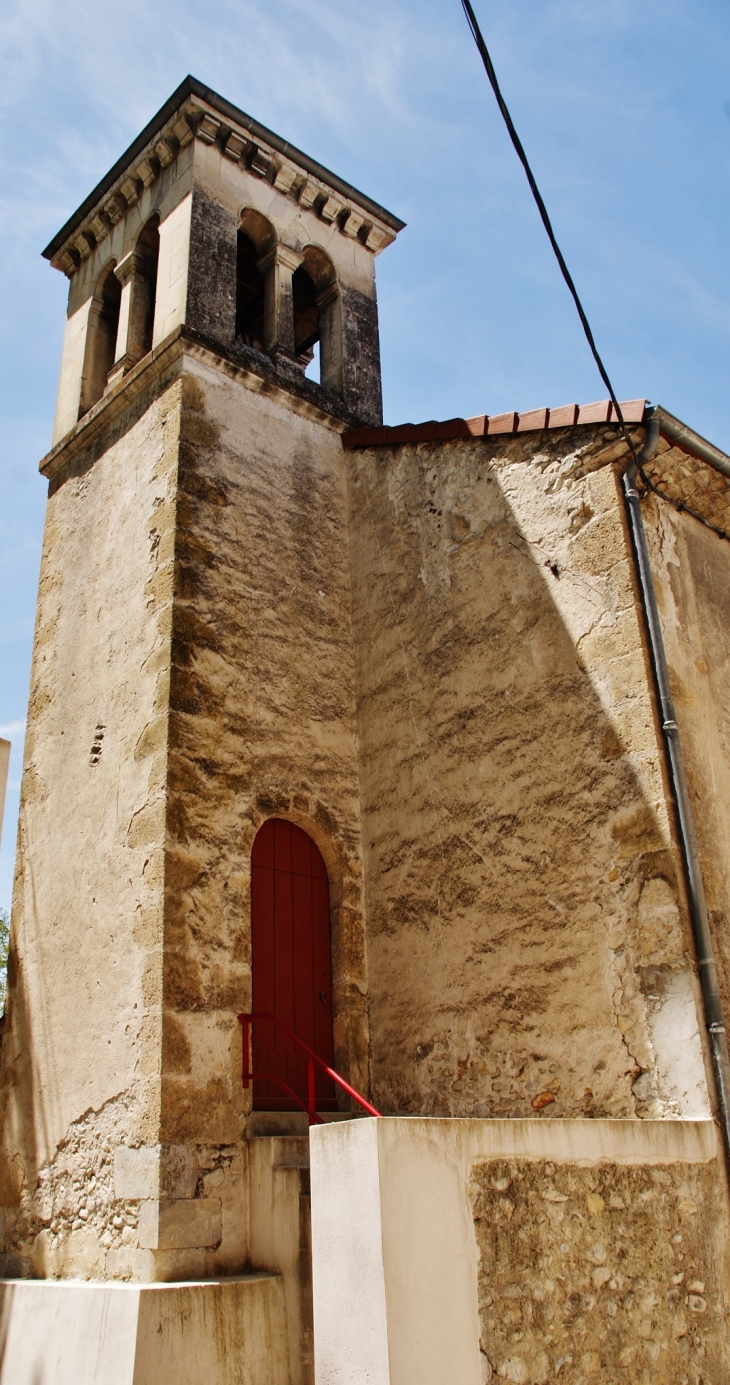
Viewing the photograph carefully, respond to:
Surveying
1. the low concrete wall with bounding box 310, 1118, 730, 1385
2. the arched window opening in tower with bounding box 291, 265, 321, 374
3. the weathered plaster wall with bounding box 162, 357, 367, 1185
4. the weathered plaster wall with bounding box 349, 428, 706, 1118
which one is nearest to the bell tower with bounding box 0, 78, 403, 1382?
the weathered plaster wall with bounding box 162, 357, 367, 1185

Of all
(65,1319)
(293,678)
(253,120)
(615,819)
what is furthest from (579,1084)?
(253,120)

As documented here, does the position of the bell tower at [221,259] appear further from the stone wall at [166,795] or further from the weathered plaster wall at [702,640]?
the weathered plaster wall at [702,640]

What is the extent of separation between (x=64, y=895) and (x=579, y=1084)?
3319 millimetres

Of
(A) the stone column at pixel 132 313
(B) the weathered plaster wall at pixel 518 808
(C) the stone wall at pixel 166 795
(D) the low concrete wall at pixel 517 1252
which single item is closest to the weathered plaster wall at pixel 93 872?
(C) the stone wall at pixel 166 795

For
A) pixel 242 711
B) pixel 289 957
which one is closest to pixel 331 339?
pixel 242 711

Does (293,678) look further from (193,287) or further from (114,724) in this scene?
(193,287)

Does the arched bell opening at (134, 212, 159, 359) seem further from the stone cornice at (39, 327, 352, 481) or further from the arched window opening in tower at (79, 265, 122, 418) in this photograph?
the stone cornice at (39, 327, 352, 481)

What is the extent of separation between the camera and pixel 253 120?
8.55 m

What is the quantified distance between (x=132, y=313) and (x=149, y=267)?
0.64m

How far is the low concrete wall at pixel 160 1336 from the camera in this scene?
171 inches

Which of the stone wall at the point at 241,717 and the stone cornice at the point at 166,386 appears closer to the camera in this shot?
the stone wall at the point at 241,717

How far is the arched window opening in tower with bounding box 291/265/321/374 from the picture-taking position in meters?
9.63

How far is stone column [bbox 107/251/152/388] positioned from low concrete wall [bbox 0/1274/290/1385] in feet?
21.1

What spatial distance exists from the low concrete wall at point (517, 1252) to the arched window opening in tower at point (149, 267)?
6.94 m
